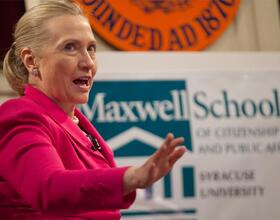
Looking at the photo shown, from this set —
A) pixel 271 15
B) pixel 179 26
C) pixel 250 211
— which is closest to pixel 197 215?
pixel 250 211

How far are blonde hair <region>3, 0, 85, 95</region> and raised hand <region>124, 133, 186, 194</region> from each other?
1.36 ft

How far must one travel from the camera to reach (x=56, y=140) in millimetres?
1041

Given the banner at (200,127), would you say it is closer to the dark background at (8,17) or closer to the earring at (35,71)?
the dark background at (8,17)

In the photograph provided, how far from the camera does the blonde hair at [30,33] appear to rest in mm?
1158

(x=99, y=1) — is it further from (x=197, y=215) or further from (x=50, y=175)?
(x=50, y=175)

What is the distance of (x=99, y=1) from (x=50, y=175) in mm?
1910

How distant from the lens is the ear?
1.19 m

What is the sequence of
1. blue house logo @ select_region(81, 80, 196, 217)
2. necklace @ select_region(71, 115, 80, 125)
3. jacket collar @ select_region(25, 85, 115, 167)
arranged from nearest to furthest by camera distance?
1. jacket collar @ select_region(25, 85, 115, 167)
2. necklace @ select_region(71, 115, 80, 125)
3. blue house logo @ select_region(81, 80, 196, 217)

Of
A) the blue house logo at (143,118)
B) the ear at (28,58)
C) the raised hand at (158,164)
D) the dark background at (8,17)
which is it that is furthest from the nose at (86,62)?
the dark background at (8,17)

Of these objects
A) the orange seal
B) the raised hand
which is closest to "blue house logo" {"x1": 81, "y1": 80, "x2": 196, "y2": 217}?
the orange seal

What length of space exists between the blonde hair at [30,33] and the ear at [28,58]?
0.01m

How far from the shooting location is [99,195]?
2.91 feet

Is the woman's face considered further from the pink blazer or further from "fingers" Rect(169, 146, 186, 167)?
"fingers" Rect(169, 146, 186, 167)

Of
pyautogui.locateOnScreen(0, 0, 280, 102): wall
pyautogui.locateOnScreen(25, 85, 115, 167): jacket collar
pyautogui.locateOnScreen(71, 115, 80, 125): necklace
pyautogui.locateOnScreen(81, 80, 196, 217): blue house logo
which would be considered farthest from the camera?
pyautogui.locateOnScreen(0, 0, 280, 102): wall
